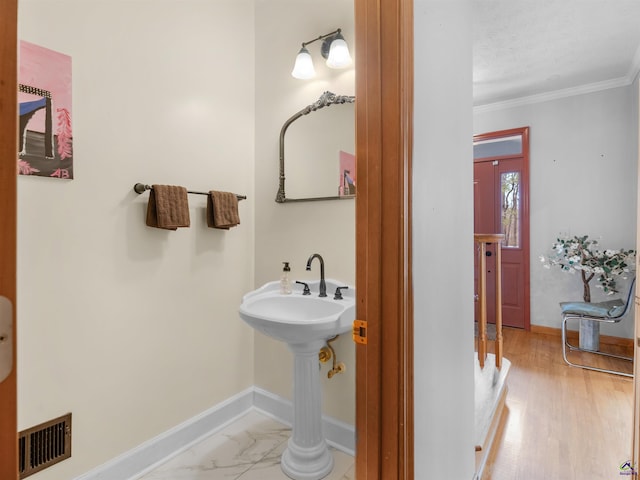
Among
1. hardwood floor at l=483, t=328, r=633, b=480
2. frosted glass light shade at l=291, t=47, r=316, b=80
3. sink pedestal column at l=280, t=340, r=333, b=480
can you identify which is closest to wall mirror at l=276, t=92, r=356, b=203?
frosted glass light shade at l=291, t=47, r=316, b=80

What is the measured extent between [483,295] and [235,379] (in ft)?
5.64

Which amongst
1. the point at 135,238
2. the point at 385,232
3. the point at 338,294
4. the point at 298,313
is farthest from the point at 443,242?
the point at 135,238

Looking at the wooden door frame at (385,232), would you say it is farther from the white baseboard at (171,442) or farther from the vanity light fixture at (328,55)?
the white baseboard at (171,442)

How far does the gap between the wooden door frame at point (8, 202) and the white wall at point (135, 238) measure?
1.20 meters

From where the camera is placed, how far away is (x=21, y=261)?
1.28 meters

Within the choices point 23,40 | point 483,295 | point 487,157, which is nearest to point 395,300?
point 23,40

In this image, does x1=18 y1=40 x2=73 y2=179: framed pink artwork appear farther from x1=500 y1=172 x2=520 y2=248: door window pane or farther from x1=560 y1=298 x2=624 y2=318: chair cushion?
x1=500 y1=172 x2=520 y2=248: door window pane

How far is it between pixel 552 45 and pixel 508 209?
180 cm

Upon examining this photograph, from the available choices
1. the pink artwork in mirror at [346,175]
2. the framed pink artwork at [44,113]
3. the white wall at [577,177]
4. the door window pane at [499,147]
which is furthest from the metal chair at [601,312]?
the framed pink artwork at [44,113]

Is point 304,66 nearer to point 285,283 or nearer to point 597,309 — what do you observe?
point 285,283

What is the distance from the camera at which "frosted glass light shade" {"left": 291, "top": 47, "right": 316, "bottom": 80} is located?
1.89 meters

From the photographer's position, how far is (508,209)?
13.4 ft

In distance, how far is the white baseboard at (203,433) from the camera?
1587 millimetres

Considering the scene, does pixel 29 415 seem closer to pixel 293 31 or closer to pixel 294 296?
pixel 294 296
